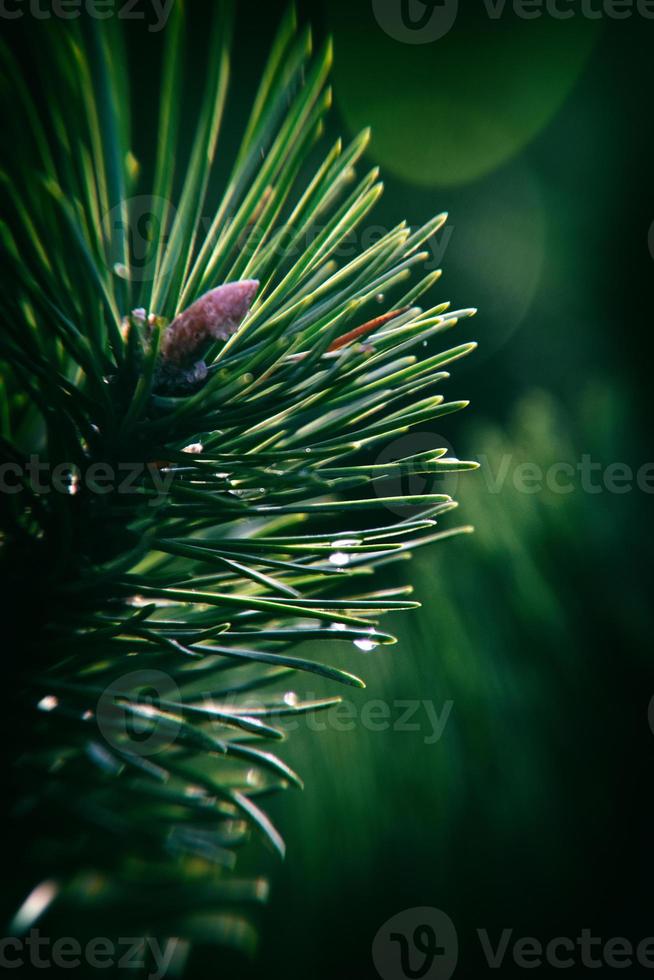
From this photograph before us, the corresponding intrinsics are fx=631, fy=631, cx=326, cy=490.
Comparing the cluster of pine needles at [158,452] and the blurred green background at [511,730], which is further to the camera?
the blurred green background at [511,730]

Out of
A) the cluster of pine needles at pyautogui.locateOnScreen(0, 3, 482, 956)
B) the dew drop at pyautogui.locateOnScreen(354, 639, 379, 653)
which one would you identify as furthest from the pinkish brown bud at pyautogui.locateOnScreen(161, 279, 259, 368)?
the dew drop at pyautogui.locateOnScreen(354, 639, 379, 653)

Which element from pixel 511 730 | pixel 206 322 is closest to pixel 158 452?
pixel 206 322

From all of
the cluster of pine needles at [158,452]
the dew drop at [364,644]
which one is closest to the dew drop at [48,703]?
the cluster of pine needles at [158,452]

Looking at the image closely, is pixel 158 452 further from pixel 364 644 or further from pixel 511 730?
pixel 511 730

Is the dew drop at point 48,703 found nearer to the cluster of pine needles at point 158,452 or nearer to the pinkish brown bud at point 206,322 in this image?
the cluster of pine needles at point 158,452

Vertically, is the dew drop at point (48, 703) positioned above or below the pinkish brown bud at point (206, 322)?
below

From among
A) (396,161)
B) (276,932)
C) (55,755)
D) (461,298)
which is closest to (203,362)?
(55,755)

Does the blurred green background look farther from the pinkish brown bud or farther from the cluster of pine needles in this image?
the pinkish brown bud

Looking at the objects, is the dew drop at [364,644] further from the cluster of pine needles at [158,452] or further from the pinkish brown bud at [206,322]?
the pinkish brown bud at [206,322]

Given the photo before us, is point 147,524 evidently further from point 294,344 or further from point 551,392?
point 551,392
